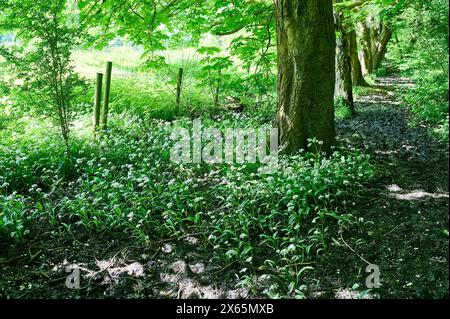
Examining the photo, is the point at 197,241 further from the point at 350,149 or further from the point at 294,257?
the point at 350,149

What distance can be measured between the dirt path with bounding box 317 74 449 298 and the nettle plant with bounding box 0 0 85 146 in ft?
15.6

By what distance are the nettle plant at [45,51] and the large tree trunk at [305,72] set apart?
3.45 meters

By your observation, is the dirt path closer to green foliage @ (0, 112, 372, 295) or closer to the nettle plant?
green foliage @ (0, 112, 372, 295)

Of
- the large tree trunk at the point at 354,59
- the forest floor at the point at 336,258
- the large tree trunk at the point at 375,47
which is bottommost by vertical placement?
the forest floor at the point at 336,258

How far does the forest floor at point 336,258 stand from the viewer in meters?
3.18

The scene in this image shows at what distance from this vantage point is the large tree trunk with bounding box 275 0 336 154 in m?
4.86

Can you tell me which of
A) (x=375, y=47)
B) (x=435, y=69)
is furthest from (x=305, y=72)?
(x=375, y=47)

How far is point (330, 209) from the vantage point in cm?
416

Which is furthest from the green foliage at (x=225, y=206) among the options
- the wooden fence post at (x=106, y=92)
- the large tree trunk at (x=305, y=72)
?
the wooden fence post at (x=106, y=92)

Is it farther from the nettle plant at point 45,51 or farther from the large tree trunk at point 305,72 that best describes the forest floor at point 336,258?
the nettle plant at point 45,51

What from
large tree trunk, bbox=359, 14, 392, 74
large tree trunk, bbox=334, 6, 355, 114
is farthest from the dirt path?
large tree trunk, bbox=359, 14, 392, 74

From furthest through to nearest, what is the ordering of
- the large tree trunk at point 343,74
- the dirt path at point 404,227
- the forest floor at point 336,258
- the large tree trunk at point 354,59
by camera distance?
the large tree trunk at point 354,59 → the large tree trunk at point 343,74 → the forest floor at point 336,258 → the dirt path at point 404,227

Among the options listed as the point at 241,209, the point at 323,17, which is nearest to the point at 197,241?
the point at 241,209

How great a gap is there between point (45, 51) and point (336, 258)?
5342 mm
